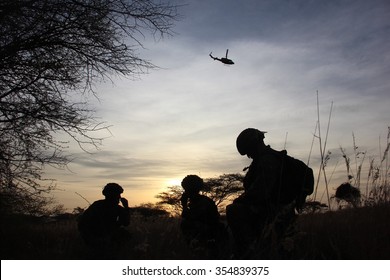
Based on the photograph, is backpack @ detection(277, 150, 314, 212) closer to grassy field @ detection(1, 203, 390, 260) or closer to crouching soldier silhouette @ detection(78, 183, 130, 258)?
grassy field @ detection(1, 203, 390, 260)

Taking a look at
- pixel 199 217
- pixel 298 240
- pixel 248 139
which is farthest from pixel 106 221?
pixel 298 240

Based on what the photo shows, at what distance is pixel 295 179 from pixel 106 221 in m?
2.68

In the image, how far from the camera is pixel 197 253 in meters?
4.25

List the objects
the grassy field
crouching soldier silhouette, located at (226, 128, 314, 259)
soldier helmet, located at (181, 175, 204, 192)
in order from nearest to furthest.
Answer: the grassy field → crouching soldier silhouette, located at (226, 128, 314, 259) → soldier helmet, located at (181, 175, 204, 192)

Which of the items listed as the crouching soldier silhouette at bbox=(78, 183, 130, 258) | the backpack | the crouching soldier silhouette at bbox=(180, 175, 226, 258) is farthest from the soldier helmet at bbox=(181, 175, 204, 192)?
the backpack

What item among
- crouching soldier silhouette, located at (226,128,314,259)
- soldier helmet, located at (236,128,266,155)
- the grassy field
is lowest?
the grassy field

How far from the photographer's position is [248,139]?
13.0 ft

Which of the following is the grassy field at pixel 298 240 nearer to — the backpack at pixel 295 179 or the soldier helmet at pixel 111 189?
the backpack at pixel 295 179

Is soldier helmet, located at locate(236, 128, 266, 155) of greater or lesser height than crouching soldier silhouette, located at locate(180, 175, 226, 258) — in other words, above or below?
above

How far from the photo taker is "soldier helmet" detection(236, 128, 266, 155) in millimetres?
3955

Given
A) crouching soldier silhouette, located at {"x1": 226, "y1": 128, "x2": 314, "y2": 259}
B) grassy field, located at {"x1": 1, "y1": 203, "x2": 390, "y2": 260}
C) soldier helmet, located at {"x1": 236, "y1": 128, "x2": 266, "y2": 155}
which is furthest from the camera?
soldier helmet, located at {"x1": 236, "y1": 128, "x2": 266, "y2": 155}

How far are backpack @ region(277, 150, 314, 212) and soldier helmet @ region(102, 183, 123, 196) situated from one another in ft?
7.71

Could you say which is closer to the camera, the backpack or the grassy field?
the grassy field

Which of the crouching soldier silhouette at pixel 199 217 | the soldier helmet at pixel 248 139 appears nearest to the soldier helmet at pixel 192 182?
the crouching soldier silhouette at pixel 199 217
